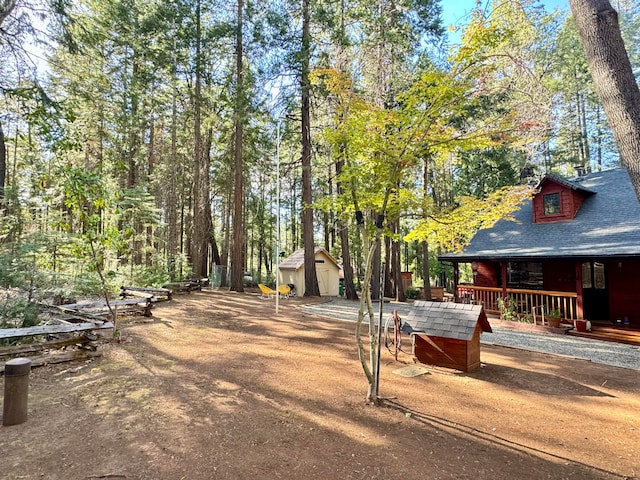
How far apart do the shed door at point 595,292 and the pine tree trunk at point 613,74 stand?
34.1ft

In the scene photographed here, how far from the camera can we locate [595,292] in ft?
36.9

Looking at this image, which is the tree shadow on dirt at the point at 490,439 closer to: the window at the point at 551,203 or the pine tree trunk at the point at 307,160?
the pine tree trunk at the point at 307,160

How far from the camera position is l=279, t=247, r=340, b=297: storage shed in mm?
19172

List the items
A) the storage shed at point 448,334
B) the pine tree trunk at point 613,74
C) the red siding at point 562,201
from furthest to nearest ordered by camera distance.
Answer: the red siding at point 562,201 < the storage shed at point 448,334 < the pine tree trunk at point 613,74

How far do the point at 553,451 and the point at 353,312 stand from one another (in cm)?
934

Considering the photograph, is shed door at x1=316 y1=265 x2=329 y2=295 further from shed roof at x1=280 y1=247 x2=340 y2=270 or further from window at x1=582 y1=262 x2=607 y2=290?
window at x1=582 y1=262 x2=607 y2=290

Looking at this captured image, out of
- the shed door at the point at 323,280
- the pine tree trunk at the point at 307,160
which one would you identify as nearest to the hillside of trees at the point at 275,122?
the pine tree trunk at the point at 307,160

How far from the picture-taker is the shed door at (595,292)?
11047mm

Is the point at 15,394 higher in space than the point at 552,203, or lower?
lower

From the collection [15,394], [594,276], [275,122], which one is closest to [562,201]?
[594,276]

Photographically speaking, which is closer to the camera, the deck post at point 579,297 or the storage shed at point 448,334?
the storage shed at point 448,334

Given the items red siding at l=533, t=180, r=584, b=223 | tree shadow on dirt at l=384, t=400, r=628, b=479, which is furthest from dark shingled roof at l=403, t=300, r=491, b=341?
red siding at l=533, t=180, r=584, b=223

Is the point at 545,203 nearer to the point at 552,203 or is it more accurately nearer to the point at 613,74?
the point at 552,203

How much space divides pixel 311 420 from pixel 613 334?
9.70 metres
